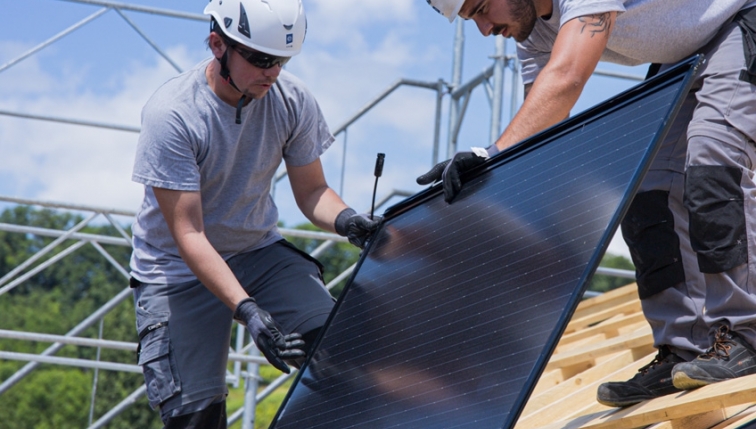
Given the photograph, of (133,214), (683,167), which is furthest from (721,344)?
(133,214)

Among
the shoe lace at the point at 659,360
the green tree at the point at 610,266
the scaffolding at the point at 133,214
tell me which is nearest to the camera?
the shoe lace at the point at 659,360

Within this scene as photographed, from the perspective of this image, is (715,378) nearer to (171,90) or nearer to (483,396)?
(483,396)

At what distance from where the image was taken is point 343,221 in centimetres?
357

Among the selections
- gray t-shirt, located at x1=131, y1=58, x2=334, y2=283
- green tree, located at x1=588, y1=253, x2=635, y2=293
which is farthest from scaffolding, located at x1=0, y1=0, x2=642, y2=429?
green tree, located at x1=588, y1=253, x2=635, y2=293

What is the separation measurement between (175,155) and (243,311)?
610 mm

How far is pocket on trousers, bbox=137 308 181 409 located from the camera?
3430 millimetres

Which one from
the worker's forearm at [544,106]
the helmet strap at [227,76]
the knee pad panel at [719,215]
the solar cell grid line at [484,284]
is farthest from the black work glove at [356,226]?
the knee pad panel at [719,215]

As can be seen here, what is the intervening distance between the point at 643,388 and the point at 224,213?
1.60 m

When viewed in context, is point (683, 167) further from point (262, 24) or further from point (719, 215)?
point (262, 24)

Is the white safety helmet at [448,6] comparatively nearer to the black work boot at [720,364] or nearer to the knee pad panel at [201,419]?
the black work boot at [720,364]

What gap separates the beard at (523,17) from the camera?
315 cm

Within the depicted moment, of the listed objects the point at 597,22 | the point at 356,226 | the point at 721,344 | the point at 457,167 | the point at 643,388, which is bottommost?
the point at 643,388

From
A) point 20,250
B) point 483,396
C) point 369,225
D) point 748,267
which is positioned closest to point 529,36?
point 369,225

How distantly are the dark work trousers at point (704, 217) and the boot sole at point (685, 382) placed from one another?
8.7 inches
